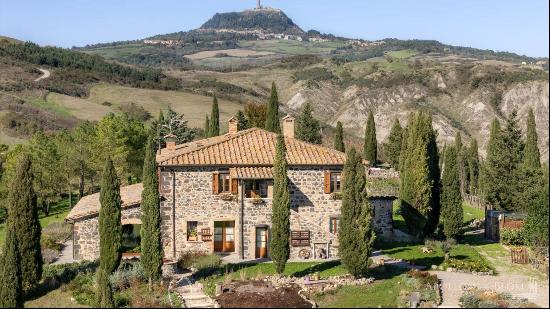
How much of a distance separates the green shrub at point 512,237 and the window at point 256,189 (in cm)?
1410

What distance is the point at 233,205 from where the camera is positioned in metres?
32.8

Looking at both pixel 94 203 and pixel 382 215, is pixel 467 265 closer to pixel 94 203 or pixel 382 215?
pixel 382 215

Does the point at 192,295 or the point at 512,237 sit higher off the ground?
the point at 512,237

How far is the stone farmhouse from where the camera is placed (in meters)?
32.3

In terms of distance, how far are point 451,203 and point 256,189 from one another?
11499mm

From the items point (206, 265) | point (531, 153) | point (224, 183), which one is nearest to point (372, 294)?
point (206, 265)

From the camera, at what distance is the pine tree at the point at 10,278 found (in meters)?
24.2

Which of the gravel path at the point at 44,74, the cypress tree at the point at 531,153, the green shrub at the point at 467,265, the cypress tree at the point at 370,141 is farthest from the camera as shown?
the gravel path at the point at 44,74

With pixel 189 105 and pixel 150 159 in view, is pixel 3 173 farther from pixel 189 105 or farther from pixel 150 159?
pixel 189 105

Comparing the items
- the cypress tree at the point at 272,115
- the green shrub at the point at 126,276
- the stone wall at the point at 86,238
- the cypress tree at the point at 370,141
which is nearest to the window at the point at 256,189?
the green shrub at the point at 126,276

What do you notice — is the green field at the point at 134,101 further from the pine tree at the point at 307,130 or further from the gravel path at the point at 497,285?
the gravel path at the point at 497,285

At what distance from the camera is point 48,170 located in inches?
1793

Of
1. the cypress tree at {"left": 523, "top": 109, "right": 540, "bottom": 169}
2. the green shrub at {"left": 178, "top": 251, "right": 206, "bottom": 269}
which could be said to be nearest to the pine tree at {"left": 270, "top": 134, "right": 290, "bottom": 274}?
the green shrub at {"left": 178, "top": 251, "right": 206, "bottom": 269}

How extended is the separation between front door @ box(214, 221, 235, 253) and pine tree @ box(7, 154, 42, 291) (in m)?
9.13
